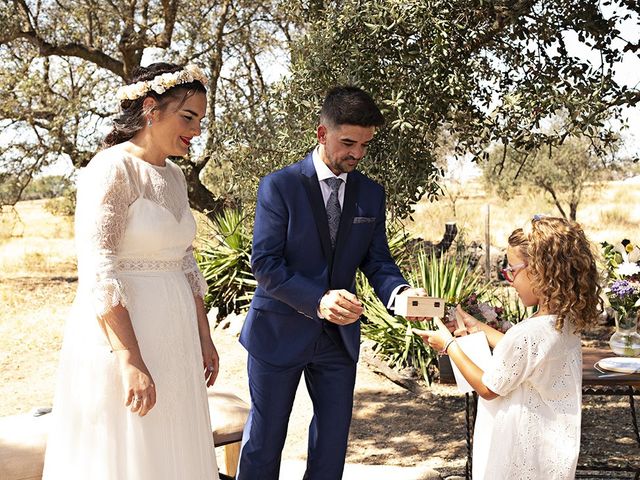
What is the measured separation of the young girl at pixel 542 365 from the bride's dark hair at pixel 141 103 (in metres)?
1.37

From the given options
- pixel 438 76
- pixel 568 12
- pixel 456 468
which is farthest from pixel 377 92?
pixel 456 468

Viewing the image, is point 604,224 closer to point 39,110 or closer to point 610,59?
point 39,110

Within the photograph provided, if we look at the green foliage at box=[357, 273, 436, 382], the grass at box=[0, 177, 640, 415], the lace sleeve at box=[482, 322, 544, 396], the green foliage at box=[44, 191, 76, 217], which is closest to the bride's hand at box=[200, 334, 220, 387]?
the lace sleeve at box=[482, 322, 544, 396]

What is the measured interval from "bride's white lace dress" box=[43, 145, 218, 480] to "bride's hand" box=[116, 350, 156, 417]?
15 centimetres

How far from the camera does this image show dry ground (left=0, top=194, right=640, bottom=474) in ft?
19.9

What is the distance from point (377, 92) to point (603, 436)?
3114mm

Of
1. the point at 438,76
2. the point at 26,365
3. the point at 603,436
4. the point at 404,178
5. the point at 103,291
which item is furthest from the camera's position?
the point at 26,365

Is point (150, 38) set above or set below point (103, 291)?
above

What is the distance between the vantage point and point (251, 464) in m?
3.67

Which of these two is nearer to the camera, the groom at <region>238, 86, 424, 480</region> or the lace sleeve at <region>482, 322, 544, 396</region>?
the lace sleeve at <region>482, 322, 544, 396</region>

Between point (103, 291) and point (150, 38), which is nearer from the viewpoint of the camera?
point (103, 291)

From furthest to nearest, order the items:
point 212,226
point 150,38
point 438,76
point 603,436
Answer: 1. point 150,38
2. point 212,226
3. point 603,436
4. point 438,76

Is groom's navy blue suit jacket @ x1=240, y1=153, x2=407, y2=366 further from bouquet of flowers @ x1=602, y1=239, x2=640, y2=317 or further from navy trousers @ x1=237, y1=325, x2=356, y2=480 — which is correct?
bouquet of flowers @ x1=602, y1=239, x2=640, y2=317

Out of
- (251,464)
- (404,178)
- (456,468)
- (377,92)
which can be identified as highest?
(377,92)
